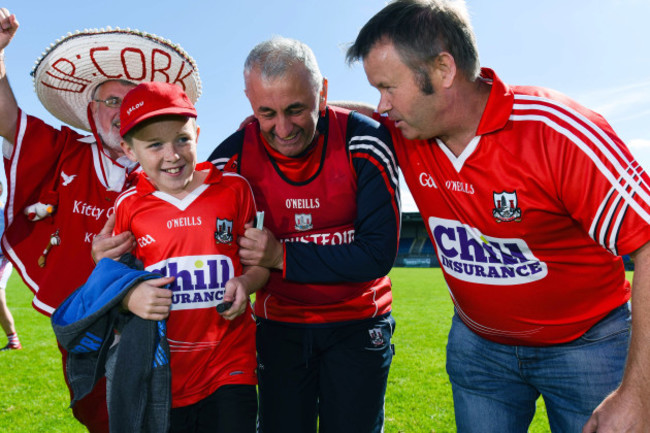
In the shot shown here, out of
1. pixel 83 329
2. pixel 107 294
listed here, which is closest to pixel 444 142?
pixel 107 294

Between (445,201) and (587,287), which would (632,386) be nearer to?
(587,287)

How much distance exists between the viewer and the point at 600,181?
1888 mm

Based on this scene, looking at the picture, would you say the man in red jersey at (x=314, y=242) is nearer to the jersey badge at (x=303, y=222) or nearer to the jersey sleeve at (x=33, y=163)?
the jersey badge at (x=303, y=222)

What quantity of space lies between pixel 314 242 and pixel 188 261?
25.9 inches

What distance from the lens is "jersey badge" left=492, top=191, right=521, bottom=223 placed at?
2170 mm

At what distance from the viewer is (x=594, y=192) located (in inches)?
75.2

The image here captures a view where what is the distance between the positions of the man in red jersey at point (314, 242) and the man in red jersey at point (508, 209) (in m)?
0.30

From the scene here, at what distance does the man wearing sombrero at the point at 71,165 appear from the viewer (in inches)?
109

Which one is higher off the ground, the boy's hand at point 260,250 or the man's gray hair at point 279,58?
the man's gray hair at point 279,58

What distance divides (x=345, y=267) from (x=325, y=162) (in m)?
0.58

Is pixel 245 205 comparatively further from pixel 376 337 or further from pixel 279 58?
pixel 376 337

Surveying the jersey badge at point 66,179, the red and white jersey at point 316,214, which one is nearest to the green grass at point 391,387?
the red and white jersey at point 316,214

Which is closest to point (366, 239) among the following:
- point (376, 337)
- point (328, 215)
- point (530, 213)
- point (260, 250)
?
point (328, 215)

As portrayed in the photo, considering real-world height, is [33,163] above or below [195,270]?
above
